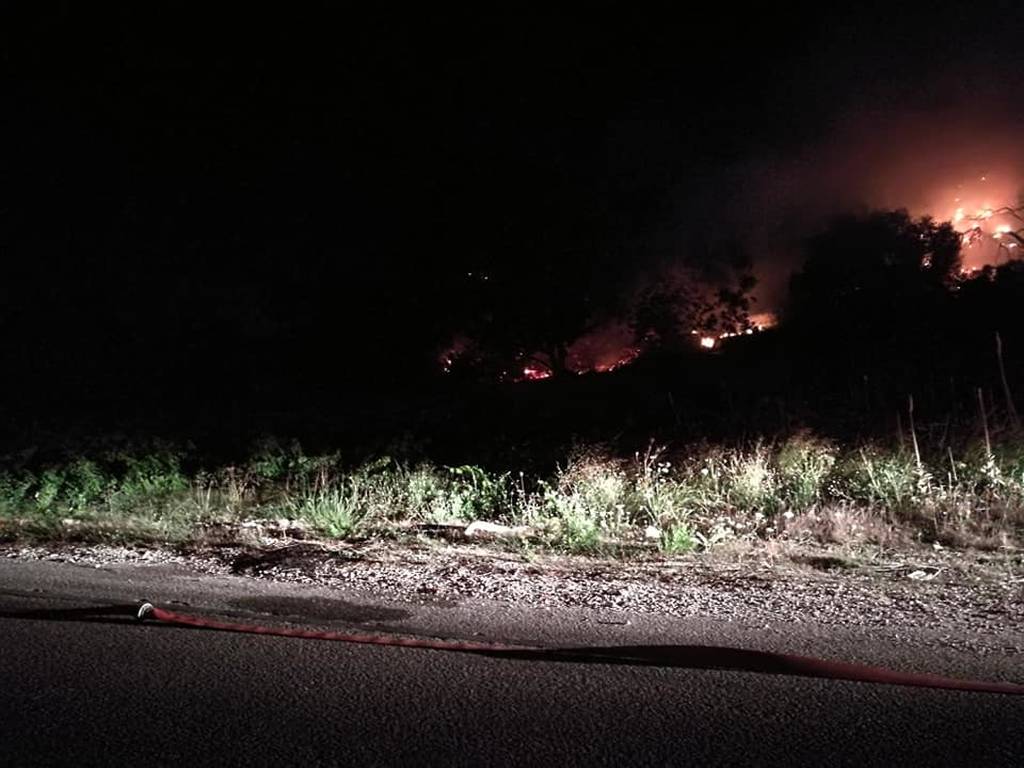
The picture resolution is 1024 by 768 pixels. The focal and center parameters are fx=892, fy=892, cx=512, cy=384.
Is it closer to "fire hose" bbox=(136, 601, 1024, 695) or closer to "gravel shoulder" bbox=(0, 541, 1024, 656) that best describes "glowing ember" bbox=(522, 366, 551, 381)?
"gravel shoulder" bbox=(0, 541, 1024, 656)

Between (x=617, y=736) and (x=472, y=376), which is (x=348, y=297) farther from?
(x=617, y=736)

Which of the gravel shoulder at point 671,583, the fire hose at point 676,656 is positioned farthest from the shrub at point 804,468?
the fire hose at point 676,656

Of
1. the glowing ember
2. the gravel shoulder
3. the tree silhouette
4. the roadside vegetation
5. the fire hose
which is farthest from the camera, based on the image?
the glowing ember

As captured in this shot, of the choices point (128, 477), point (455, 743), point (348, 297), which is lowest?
point (455, 743)

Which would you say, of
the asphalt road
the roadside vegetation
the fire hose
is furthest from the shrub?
the fire hose

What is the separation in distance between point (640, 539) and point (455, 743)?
4264 mm

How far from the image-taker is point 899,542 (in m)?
7.24

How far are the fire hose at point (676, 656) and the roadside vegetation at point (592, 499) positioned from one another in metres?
2.53

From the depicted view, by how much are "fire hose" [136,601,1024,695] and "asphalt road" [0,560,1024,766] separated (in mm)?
92

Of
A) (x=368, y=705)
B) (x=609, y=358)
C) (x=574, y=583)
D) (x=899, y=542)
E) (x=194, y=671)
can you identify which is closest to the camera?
(x=368, y=705)

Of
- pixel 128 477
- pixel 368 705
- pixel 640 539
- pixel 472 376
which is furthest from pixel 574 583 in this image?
pixel 472 376

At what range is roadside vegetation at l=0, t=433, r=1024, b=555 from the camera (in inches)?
300

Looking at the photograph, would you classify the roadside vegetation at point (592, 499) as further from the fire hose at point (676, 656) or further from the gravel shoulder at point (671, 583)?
the fire hose at point (676, 656)

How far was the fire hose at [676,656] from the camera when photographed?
13.5ft
